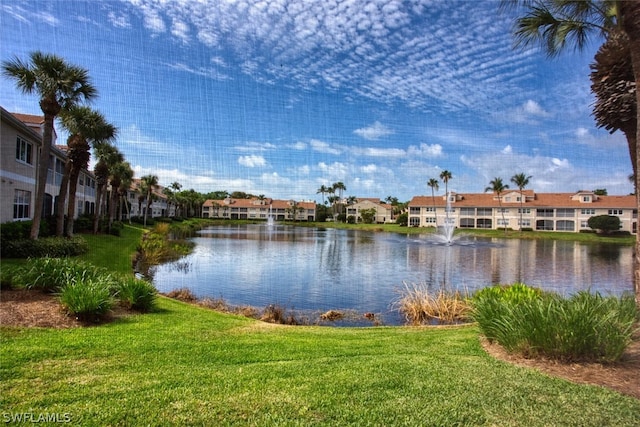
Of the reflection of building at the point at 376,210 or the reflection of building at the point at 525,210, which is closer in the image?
the reflection of building at the point at 525,210

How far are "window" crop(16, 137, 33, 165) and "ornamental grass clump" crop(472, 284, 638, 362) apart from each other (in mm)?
20460

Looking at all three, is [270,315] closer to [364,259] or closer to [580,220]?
[364,259]

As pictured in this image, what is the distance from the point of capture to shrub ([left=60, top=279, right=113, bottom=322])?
657 cm

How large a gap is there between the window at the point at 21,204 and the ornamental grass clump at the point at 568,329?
2047 cm

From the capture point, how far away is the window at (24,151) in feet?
58.4

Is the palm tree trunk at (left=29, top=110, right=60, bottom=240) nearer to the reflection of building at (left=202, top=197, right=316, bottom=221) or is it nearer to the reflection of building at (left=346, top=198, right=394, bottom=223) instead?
the reflection of building at (left=346, top=198, right=394, bottom=223)

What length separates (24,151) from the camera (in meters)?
18.5

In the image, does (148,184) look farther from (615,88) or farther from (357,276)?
(615,88)

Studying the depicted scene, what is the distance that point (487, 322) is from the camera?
578 centimetres

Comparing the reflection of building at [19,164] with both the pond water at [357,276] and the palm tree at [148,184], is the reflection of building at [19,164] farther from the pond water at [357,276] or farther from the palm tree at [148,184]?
the palm tree at [148,184]

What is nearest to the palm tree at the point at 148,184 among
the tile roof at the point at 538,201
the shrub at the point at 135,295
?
the tile roof at the point at 538,201

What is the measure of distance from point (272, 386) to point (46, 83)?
49.7 ft

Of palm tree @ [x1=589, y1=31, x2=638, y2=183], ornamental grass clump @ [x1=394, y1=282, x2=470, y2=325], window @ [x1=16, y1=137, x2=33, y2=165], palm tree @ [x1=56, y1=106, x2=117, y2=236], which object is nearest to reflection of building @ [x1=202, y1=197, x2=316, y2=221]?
palm tree @ [x1=56, y1=106, x2=117, y2=236]

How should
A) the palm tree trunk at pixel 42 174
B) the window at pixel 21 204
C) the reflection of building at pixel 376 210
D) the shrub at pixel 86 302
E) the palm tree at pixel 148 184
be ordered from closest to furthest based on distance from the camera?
the shrub at pixel 86 302, the palm tree trunk at pixel 42 174, the window at pixel 21 204, the palm tree at pixel 148 184, the reflection of building at pixel 376 210
